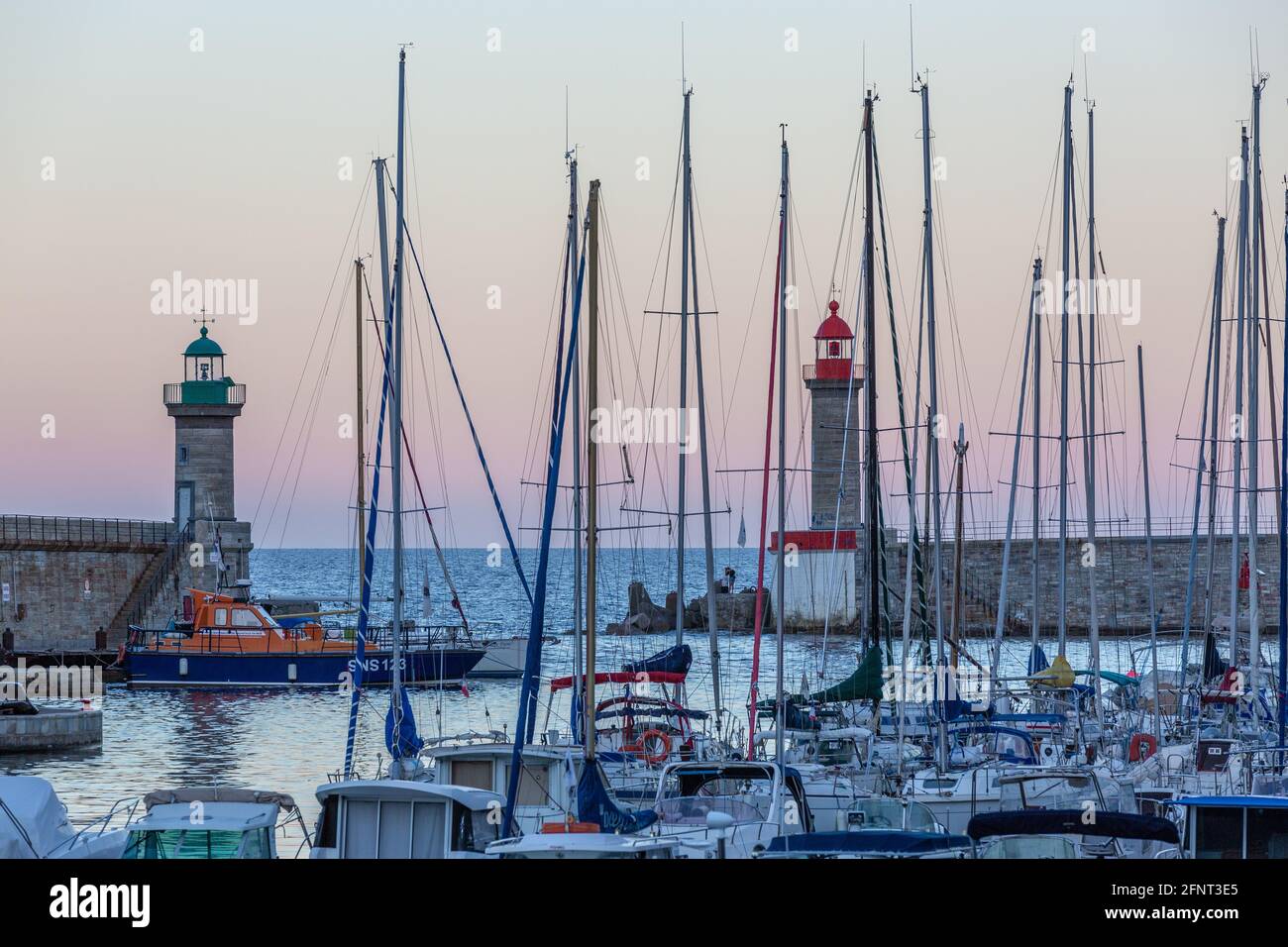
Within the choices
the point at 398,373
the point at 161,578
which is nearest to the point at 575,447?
the point at 398,373

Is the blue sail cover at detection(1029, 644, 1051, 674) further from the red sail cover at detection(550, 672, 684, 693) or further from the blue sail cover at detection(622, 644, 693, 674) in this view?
the red sail cover at detection(550, 672, 684, 693)

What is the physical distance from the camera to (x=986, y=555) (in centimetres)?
Result: 6881

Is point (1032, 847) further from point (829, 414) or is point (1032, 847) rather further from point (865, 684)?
point (829, 414)

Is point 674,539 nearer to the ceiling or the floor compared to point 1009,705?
nearer to the ceiling

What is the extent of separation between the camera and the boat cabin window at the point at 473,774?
1950cm

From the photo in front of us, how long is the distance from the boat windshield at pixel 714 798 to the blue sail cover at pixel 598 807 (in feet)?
1.62

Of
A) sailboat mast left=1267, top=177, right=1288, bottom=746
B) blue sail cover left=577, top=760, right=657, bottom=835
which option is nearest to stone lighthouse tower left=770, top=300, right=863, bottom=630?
sailboat mast left=1267, top=177, right=1288, bottom=746

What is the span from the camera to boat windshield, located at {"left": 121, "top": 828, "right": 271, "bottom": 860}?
1530cm

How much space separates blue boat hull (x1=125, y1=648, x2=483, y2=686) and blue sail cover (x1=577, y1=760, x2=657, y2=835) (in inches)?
1195

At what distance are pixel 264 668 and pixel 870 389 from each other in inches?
993

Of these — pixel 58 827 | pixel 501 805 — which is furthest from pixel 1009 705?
pixel 58 827
